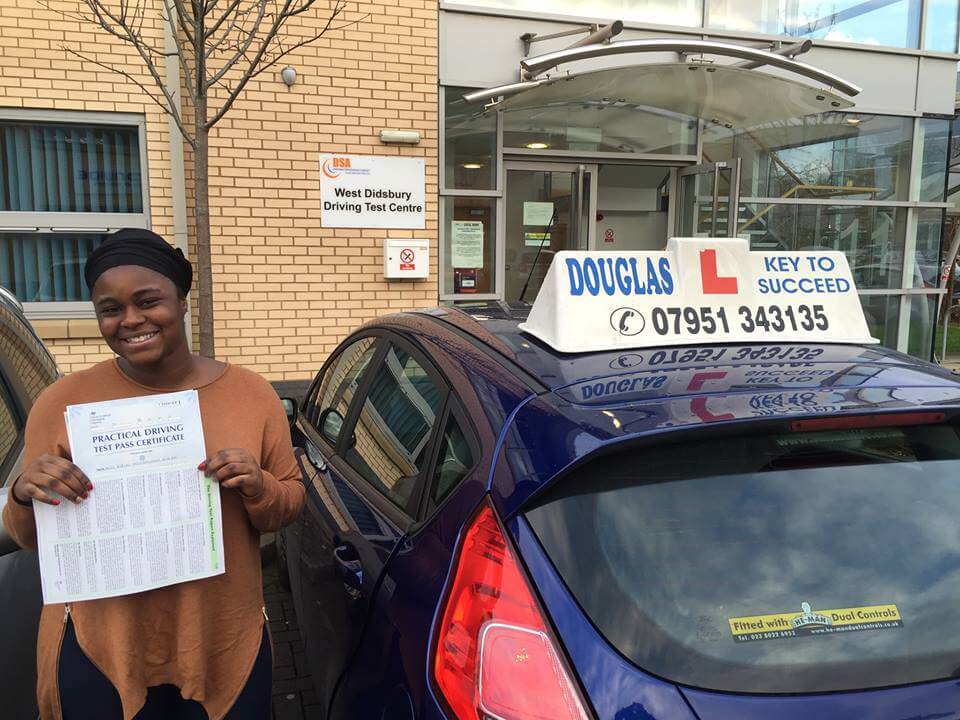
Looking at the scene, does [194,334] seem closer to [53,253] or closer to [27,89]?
[53,253]

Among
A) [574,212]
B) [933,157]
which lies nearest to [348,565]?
[574,212]

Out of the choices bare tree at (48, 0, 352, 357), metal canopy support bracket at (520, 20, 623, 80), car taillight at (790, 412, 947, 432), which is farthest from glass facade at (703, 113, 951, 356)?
car taillight at (790, 412, 947, 432)

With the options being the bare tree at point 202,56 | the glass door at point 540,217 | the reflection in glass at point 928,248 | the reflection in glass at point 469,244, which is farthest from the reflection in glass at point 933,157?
the bare tree at point 202,56

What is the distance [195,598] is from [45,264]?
5572 millimetres

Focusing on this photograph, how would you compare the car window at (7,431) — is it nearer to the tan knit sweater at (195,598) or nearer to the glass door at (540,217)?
the tan knit sweater at (195,598)

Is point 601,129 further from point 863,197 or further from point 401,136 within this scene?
point 863,197

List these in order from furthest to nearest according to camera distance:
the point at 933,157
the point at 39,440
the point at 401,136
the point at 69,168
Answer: the point at 933,157, the point at 401,136, the point at 69,168, the point at 39,440

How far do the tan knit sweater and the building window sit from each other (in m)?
5.13

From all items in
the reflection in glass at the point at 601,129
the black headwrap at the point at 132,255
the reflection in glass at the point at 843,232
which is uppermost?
the reflection in glass at the point at 601,129

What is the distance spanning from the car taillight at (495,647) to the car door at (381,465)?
0.39 m

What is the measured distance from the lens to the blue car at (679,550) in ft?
4.43

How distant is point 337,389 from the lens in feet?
10.7

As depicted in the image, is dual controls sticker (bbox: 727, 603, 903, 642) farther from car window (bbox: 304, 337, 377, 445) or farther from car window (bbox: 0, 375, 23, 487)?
car window (bbox: 0, 375, 23, 487)

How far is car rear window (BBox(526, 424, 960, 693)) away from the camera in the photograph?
1.38 m
